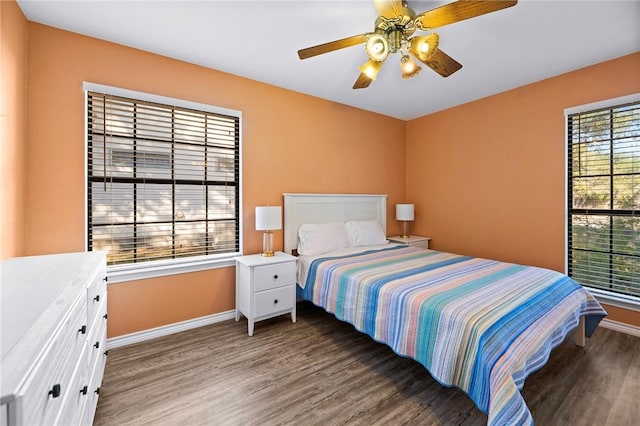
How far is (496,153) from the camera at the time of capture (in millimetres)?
3551

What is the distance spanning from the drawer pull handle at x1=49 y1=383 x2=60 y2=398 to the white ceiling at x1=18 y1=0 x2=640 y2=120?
228cm

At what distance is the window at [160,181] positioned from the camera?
7.78 ft

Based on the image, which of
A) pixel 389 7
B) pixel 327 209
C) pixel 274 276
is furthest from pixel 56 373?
pixel 327 209

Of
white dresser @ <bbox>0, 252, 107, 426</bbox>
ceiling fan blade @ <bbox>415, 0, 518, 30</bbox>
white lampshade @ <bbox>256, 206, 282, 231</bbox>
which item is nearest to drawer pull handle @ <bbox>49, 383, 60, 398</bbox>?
white dresser @ <bbox>0, 252, 107, 426</bbox>

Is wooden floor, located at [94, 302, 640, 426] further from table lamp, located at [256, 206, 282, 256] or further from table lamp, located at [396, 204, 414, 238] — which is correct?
table lamp, located at [396, 204, 414, 238]

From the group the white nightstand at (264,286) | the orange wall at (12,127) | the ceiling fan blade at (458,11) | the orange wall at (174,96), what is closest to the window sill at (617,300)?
the orange wall at (174,96)

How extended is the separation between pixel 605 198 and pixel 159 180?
4393 mm

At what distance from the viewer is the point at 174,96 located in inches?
105

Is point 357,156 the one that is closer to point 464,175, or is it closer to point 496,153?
point 464,175

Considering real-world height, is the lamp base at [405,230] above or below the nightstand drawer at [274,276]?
above

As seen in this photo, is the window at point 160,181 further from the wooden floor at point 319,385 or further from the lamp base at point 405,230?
the lamp base at point 405,230

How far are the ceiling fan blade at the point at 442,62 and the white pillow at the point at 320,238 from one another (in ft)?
6.68

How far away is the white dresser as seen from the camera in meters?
0.66

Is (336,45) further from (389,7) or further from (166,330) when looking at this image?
(166,330)
